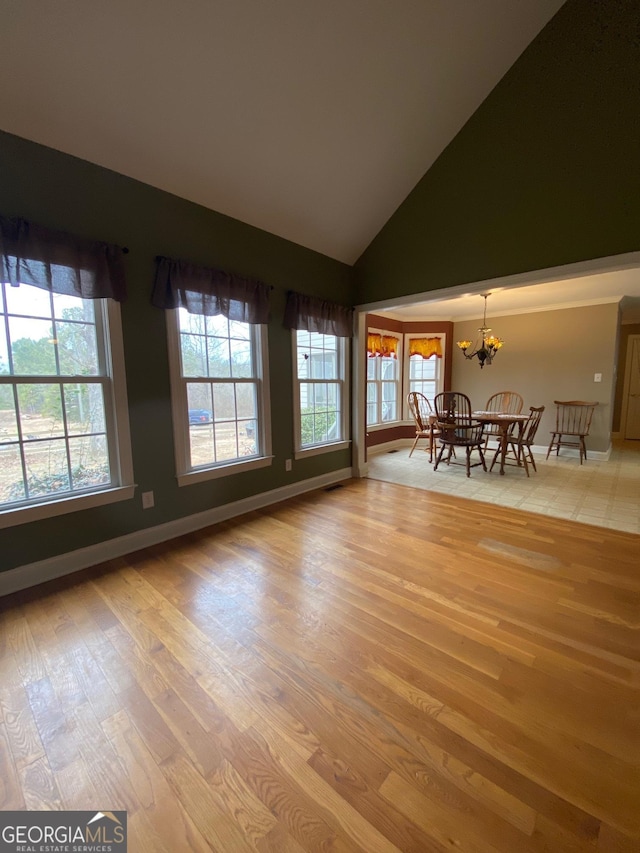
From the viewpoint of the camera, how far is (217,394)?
9.94ft

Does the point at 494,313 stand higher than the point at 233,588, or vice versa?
the point at 494,313

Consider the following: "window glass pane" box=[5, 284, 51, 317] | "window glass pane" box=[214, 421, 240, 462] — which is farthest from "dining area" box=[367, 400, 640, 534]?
"window glass pane" box=[5, 284, 51, 317]

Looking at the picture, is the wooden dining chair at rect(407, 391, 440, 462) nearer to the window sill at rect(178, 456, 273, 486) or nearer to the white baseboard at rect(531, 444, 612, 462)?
the white baseboard at rect(531, 444, 612, 462)

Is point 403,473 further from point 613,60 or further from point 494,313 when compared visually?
point 613,60

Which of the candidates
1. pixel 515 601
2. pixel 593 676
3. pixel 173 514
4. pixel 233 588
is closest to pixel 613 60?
pixel 515 601

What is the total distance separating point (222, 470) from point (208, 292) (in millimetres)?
1481

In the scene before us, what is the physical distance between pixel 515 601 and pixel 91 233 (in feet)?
11.2

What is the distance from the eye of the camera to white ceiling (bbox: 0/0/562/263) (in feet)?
6.00

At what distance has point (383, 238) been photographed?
151 inches

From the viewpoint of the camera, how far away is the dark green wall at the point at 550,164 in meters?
2.45

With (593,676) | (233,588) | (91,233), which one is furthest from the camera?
(91,233)

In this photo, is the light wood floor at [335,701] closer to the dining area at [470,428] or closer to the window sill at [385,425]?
the dining area at [470,428]

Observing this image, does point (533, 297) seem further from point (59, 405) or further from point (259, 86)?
point (59, 405)

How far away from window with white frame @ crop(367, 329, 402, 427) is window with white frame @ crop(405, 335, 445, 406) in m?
0.24
